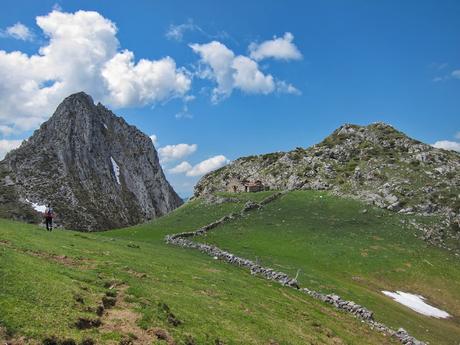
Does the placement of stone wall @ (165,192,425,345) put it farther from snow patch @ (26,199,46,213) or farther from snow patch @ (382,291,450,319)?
snow patch @ (26,199,46,213)

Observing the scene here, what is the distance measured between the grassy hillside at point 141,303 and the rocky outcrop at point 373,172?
4928cm

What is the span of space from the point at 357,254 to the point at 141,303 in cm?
4814

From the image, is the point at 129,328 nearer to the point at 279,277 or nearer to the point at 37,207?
the point at 279,277

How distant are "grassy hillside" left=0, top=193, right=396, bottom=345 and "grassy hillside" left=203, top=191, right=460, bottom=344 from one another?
31.0 feet

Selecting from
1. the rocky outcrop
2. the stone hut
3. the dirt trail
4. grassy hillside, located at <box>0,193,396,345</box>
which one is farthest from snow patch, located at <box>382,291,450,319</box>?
the stone hut

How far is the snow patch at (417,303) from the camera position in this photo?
52188mm

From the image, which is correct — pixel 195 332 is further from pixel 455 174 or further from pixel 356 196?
pixel 455 174

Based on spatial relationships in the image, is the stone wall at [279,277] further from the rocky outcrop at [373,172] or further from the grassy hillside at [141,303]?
the rocky outcrop at [373,172]

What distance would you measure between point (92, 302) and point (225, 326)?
338 inches

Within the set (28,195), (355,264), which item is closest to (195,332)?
Result: (355,264)

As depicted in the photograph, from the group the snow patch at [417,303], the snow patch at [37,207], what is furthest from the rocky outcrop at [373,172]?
the snow patch at [37,207]

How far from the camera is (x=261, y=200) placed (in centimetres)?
9569

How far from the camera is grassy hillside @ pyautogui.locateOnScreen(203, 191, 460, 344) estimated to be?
4944cm

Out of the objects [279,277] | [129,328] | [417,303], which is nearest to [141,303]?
[129,328]
